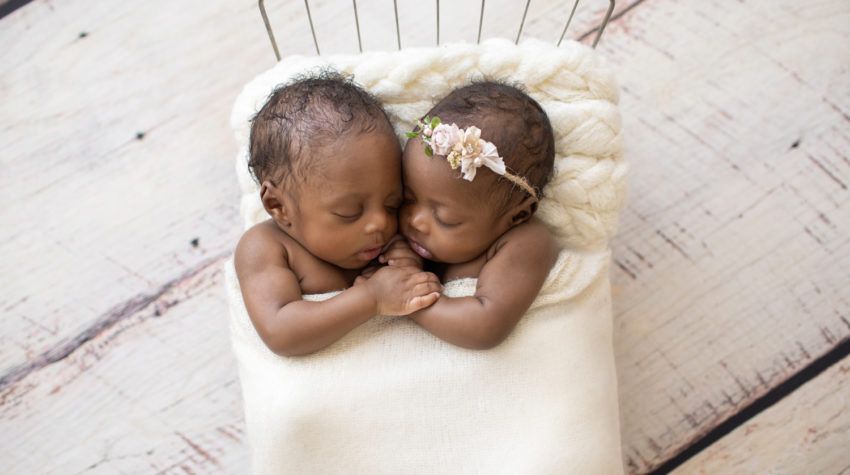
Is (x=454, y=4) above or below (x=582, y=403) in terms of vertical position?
above

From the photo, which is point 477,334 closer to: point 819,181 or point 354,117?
point 354,117

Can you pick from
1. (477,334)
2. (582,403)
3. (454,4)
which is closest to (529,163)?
(477,334)

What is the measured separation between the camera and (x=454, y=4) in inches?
61.7

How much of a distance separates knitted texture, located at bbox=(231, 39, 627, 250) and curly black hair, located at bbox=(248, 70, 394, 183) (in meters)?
0.07

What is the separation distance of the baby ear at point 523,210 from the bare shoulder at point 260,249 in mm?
410

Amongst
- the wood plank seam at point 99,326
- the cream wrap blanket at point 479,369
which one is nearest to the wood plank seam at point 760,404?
the cream wrap blanket at point 479,369

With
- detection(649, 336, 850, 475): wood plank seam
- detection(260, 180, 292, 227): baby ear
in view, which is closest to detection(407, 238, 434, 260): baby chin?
detection(260, 180, 292, 227): baby ear

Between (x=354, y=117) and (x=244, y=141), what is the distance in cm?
27

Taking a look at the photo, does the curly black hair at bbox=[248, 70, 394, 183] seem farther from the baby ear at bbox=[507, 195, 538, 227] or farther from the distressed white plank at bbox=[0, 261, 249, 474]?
the distressed white plank at bbox=[0, 261, 249, 474]

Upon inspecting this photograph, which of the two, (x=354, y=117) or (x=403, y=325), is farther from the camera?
(x=403, y=325)

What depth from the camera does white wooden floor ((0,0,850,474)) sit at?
139cm

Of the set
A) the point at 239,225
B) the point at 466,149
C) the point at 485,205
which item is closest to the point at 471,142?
the point at 466,149

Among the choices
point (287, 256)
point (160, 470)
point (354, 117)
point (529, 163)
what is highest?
point (354, 117)

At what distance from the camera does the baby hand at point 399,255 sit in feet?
3.80
